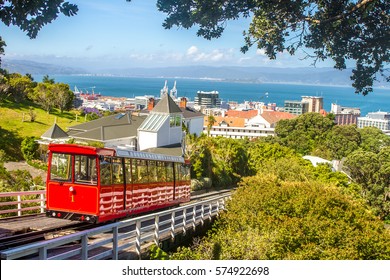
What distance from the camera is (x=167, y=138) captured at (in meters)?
28.7

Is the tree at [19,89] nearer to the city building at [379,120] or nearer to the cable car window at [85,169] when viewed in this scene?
the cable car window at [85,169]

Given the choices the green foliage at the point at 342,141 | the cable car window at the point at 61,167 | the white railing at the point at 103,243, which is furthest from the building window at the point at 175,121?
the green foliage at the point at 342,141

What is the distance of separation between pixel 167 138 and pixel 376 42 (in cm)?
2039

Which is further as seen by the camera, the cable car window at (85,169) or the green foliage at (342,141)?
the green foliage at (342,141)

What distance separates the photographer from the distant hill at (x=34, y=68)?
9.99 metres

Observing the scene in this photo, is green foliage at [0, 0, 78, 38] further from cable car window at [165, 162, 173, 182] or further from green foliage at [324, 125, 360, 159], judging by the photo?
green foliage at [324, 125, 360, 159]

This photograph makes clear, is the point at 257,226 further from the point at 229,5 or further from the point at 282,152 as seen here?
the point at 282,152

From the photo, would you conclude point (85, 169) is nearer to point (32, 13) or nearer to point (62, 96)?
point (32, 13)

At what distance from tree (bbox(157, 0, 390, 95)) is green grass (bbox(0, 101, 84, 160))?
18360mm

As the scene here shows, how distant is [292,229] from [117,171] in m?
3.99

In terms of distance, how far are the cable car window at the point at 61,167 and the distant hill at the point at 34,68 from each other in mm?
1915

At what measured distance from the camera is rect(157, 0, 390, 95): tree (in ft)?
27.9

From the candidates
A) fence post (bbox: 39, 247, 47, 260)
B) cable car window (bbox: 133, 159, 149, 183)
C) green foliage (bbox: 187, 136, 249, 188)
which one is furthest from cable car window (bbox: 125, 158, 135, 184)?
green foliage (bbox: 187, 136, 249, 188)
